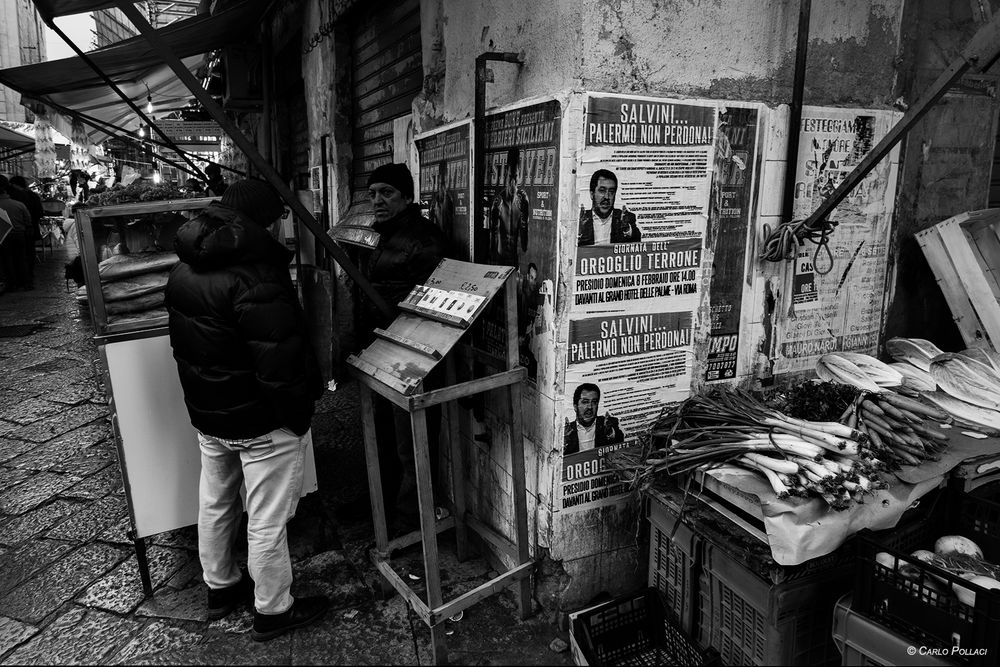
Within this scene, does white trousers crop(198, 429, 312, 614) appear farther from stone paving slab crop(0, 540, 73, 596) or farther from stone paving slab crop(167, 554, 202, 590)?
stone paving slab crop(0, 540, 73, 596)

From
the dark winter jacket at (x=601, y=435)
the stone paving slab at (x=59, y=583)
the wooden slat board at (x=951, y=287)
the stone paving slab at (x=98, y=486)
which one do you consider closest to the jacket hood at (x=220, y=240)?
the dark winter jacket at (x=601, y=435)

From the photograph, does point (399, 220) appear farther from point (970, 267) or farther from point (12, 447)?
point (12, 447)

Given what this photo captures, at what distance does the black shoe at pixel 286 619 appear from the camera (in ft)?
9.23

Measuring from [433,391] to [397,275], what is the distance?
102 cm

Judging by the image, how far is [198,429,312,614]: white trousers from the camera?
2754 mm

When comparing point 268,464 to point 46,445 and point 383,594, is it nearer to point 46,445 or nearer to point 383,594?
point 383,594

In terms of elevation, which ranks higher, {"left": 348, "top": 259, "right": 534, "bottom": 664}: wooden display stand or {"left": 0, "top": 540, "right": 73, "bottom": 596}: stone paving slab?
{"left": 348, "top": 259, "right": 534, "bottom": 664}: wooden display stand

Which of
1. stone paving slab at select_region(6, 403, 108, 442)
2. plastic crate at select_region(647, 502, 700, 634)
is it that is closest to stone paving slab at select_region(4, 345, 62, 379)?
stone paving slab at select_region(6, 403, 108, 442)

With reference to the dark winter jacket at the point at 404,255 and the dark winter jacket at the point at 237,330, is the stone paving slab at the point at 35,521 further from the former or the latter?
the dark winter jacket at the point at 404,255

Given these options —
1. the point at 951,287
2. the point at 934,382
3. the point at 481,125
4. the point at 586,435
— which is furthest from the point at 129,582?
the point at 951,287

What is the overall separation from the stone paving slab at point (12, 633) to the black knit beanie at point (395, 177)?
2717 mm

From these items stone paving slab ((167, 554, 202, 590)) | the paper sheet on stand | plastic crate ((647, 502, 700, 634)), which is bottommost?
stone paving slab ((167, 554, 202, 590))

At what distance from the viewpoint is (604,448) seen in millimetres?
2822

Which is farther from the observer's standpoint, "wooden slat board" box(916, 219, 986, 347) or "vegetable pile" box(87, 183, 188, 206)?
"vegetable pile" box(87, 183, 188, 206)
